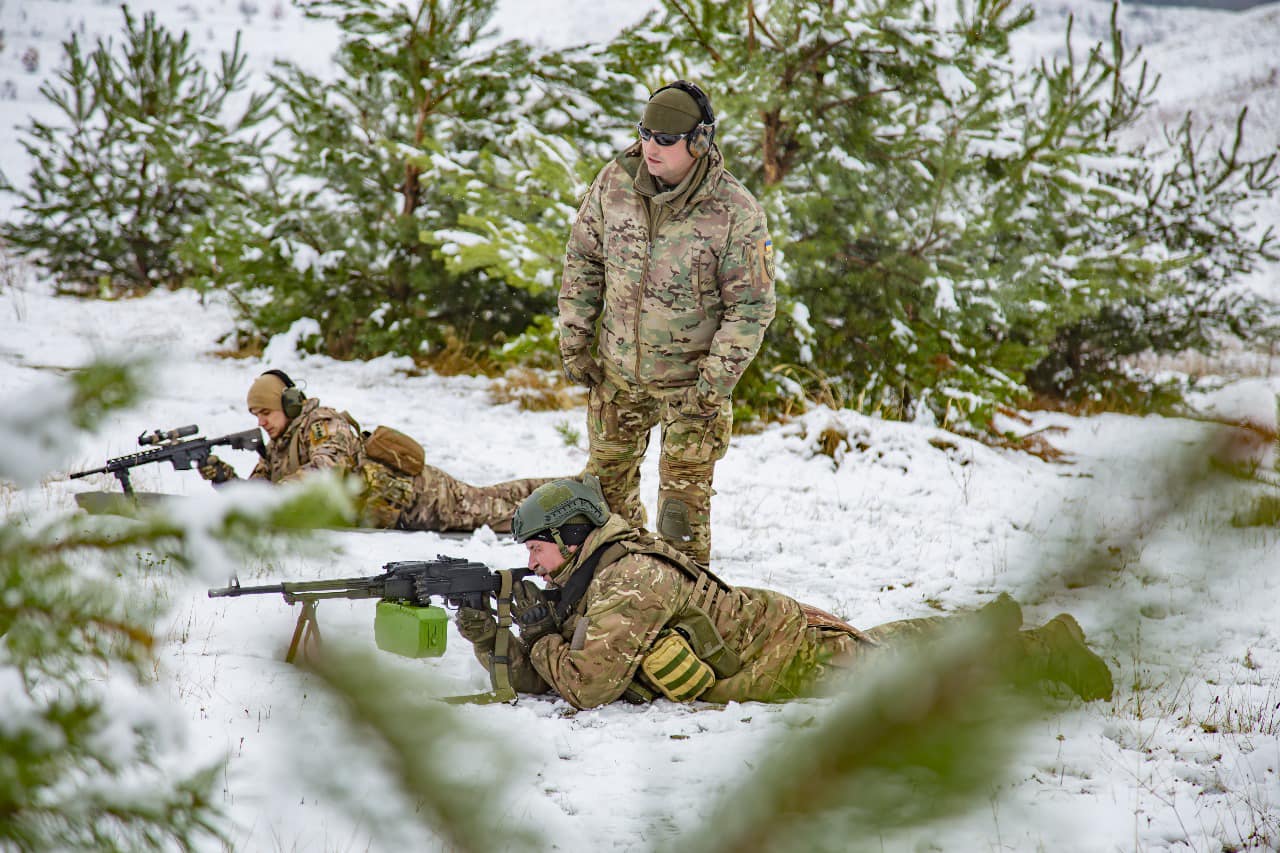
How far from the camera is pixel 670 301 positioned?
407 centimetres

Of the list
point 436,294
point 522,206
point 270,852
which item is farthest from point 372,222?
point 270,852

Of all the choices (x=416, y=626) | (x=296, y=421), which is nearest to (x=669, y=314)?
(x=416, y=626)

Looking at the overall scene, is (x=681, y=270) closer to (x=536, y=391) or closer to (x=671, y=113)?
(x=671, y=113)

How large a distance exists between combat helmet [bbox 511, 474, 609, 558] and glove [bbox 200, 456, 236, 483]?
96.5 inches

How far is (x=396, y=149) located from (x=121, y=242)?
7.27m

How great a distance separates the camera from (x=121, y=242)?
13117mm

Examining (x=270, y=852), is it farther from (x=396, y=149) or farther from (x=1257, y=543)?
(x=396, y=149)

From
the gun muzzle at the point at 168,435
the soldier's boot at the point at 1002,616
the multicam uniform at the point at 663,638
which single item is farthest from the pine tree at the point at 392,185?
the soldier's boot at the point at 1002,616

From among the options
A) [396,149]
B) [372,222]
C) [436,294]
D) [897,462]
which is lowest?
[897,462]

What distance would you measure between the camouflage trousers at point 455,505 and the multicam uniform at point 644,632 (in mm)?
1930

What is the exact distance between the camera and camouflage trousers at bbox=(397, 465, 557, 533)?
5262mm

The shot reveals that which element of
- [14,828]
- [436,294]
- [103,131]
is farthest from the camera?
[103,131]

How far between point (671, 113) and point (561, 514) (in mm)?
1693

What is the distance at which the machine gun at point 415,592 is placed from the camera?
2.92 m
